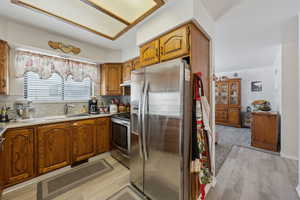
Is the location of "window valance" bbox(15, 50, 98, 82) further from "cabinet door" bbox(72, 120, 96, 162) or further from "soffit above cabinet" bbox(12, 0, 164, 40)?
"cabinet door" bbox(72, 120, 96, 162)

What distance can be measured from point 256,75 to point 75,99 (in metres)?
6.87

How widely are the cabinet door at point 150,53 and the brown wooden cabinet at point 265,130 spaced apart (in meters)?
3.24

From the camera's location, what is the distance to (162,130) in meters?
1.40

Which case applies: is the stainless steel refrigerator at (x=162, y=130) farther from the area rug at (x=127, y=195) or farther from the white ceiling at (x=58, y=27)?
the white ceiling at (x=58, y=27)

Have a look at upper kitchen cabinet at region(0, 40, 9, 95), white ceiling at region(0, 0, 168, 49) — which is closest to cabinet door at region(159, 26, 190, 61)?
white ceiling at region(0, 0, 168, 49)

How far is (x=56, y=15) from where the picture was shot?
1836mm

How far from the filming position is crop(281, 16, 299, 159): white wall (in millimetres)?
2607

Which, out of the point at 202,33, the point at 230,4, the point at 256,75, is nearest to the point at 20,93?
the point at 202,33

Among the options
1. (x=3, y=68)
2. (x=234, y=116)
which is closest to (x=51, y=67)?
(x=3, y=68)

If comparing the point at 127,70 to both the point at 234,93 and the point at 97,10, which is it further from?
the point at 234,93

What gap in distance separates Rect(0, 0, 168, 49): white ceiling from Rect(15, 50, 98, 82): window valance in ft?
1.74

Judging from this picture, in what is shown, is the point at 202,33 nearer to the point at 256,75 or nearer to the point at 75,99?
the point at 75,99

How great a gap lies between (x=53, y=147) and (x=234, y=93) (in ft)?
21.6

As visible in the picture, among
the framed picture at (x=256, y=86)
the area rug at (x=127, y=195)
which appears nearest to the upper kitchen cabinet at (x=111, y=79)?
the area rug at (x=127, y=195)
